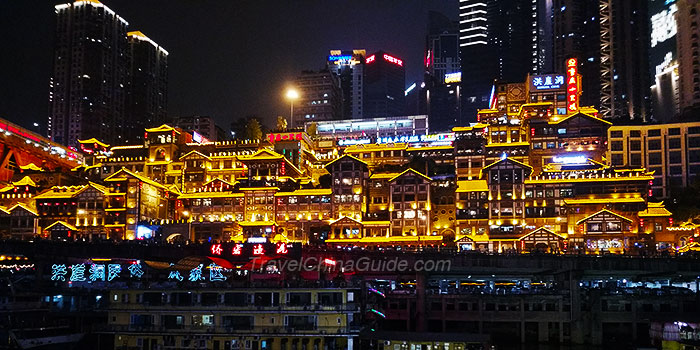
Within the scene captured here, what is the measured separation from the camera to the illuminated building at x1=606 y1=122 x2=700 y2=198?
128000 millimetres

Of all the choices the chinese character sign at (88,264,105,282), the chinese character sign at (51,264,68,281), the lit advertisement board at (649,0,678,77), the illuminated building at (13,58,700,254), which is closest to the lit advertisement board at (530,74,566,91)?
the illuminated building at (13,58,700,254)

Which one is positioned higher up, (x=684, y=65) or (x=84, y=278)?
(x=684, y=65)

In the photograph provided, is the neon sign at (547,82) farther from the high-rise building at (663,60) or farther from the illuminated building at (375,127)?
the illuminated building at (375,127)

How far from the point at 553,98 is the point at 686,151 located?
26.9 meters

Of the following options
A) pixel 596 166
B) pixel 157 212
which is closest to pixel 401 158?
pixel 596 166

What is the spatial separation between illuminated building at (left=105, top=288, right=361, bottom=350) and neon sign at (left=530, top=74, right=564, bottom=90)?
93.4m

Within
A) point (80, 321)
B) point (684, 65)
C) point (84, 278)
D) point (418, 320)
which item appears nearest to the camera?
point (80, 321)

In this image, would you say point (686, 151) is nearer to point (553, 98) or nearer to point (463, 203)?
point (553, 98)

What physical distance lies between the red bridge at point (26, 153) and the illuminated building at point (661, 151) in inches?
4519

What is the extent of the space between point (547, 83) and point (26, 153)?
11615 cm

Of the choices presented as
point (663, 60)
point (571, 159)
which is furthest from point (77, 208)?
point (663, 60)

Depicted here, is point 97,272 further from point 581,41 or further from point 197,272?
point 581,41

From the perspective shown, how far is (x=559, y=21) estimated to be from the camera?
615 ft

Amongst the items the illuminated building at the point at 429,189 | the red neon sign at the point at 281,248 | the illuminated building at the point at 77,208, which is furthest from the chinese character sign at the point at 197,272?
the illuminated building at the point at 77,208
